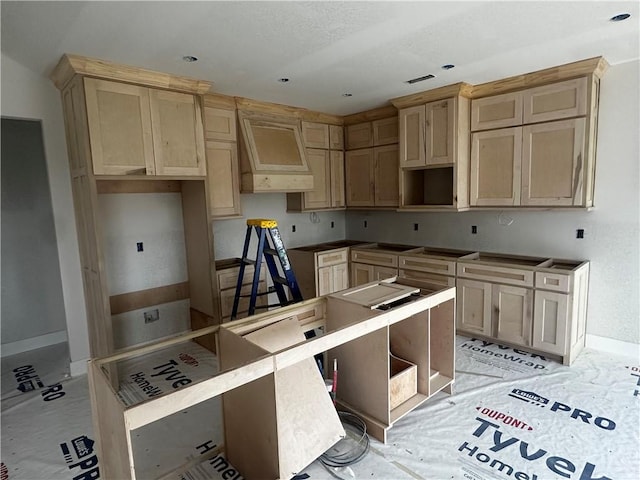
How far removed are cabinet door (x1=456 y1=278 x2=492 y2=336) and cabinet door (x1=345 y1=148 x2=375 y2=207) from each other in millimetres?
1495

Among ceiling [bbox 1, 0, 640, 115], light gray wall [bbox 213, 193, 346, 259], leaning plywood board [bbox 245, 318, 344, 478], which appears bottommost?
leaning plywood board [bbox 245, 318, 344, 478]

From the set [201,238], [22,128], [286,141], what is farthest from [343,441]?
[22,128]

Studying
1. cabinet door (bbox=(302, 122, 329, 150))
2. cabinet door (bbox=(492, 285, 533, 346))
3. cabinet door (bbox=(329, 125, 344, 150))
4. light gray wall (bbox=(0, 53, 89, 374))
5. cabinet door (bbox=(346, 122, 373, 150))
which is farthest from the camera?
cabinet door (bbox=(329, 125, 344, 150))

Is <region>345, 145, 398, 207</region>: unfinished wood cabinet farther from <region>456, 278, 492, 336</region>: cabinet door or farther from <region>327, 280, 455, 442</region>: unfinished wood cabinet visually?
<region>327, 280, 455, 442</region>: unfinished wood cabinet

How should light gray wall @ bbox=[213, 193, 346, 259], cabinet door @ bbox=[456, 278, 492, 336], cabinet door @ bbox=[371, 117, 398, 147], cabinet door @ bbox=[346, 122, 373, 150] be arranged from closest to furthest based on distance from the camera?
cabinet door @ bbox=[456, 278, 492, 336] < light gray wall @ bbox=[213, 193, 346, 259] < cabinet door @ bbox=[371, 117, 398, 147] < cabinet door @ bbox=[346, 122, 373, 150]

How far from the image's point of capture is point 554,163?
2996 mm

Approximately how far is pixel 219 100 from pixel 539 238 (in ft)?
10.7

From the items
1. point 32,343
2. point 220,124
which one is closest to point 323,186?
point 220,124

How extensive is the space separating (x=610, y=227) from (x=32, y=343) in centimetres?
551

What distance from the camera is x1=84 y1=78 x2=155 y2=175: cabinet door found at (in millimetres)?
2533

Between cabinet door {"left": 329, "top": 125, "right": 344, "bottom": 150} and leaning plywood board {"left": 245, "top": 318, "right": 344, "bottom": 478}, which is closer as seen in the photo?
leaning plywood board {"left": 245, "top": 318, "right": 344, "bottom": 478}

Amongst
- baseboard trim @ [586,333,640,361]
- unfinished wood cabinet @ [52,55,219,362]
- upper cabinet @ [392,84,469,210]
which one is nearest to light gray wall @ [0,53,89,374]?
A: unfinished wood cabinet @ [52,55,219,362]

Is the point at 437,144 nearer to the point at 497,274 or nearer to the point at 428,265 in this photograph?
the point at 428,265

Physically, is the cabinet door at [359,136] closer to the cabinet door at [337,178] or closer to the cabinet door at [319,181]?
the cabinet door at [337,178]
